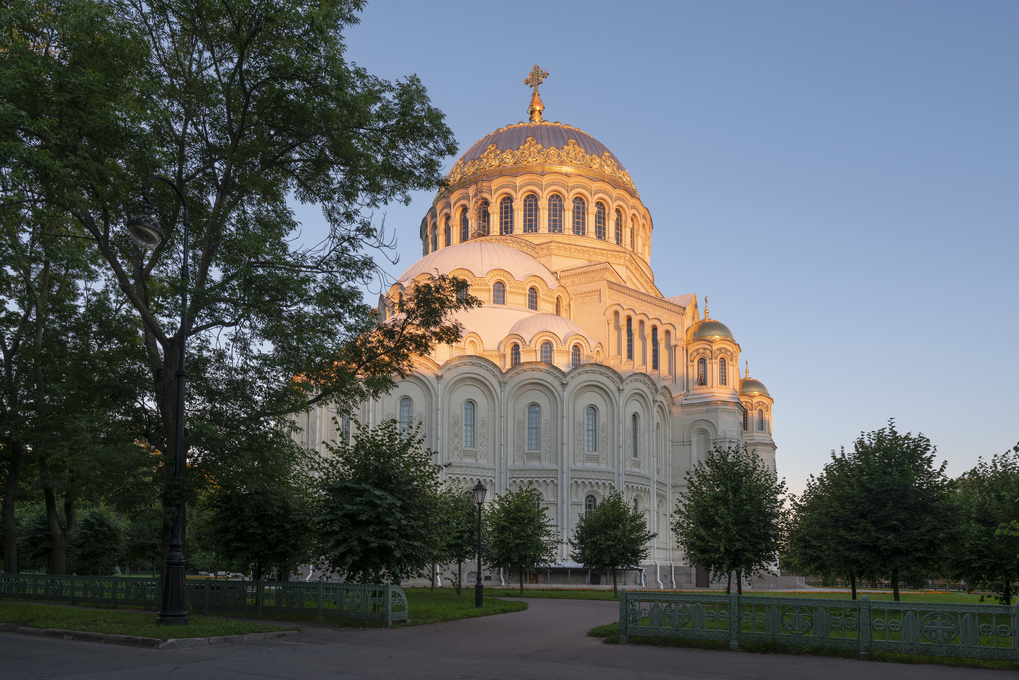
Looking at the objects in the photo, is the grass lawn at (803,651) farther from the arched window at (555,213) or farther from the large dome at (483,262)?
the arched window at (555,213)

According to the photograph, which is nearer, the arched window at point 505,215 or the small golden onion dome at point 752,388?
the arched window at point 505,215

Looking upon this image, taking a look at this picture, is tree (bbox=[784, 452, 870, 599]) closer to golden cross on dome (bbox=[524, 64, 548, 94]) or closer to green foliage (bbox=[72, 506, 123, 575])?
green foliage (bbox=[72, 506, 123, 575])

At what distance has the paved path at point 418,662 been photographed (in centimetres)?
1123

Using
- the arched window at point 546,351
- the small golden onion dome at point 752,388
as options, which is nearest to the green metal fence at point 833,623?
the arched window at point 546,351

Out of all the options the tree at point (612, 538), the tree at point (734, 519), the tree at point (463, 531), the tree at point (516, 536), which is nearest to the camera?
the tree at point (734, 519)

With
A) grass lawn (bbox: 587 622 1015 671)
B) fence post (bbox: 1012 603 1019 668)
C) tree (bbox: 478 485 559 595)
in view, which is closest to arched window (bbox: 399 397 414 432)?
tree (bbox: 478 485 559 595)

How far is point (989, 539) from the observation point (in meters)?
21.3

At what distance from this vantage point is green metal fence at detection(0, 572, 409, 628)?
18078 mm

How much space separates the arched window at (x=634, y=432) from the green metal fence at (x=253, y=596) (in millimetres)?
32067

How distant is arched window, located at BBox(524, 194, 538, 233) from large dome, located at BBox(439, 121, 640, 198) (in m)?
2.08

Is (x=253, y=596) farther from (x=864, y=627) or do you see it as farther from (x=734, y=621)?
(x=864, y=627)

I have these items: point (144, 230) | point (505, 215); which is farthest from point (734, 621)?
point (505, 215)

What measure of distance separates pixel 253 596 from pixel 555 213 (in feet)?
146

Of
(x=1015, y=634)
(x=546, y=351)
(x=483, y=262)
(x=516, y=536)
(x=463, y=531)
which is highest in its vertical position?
(x=483, y=262)
